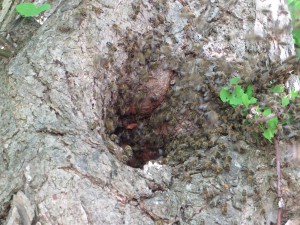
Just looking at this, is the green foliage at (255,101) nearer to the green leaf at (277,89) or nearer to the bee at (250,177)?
the green leaf at (277,89)

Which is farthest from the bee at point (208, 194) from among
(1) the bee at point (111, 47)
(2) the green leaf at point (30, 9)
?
(2) the green leaf at point (30, 9)

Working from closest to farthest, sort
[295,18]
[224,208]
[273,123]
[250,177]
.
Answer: [224,208] → [250,177] → [273,123] → [295,18]

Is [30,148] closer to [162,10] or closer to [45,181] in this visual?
[45,181]

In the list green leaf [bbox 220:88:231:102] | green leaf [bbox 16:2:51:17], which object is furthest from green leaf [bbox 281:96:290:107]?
green leaf [bbox 16:2:51:17]

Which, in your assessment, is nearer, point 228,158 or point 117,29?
point 228,158

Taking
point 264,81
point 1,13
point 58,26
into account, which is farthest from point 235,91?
point 1,13

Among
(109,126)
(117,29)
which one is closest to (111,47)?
(117,29)

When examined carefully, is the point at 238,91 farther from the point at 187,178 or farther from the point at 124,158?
the point at 124,158

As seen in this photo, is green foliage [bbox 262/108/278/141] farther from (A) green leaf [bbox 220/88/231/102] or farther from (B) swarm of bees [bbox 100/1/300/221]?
(A) green leaf [bbox 220/88/231/102]
